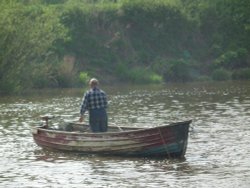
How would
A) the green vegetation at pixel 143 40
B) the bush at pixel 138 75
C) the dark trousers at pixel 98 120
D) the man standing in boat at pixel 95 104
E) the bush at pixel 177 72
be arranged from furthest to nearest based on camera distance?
the bush at pixel 177 72 < the bush at pixel 138 75 < the green vegetation at pixel 143 40 < the dark trousers at pixel 98 120 < the man standing in boat at pixel 95 104

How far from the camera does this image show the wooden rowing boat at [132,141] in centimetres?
2222

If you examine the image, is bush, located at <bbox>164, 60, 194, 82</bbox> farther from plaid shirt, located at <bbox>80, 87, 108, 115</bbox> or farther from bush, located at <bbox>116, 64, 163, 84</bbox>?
plaid shirt, located at <bbox>80, 87, 108, 115</bbox>

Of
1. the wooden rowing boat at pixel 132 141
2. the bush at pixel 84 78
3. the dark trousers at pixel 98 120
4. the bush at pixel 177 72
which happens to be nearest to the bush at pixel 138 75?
the bush at pixel 177 72

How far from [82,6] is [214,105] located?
33.9 metres

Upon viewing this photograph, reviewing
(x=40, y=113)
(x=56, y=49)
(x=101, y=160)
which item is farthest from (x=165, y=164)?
(x=56, y=49)

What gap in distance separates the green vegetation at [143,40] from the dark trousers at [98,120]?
31.4 metres

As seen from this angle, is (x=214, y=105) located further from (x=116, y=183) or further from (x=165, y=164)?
(x=116, y=183)

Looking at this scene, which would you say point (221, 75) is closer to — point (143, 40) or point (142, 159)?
point (143, 40)

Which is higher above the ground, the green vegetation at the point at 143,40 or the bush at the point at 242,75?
the green vegetation at the point at 143,40

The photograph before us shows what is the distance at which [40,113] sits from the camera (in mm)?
37719

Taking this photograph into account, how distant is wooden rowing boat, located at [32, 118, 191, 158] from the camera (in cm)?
2222

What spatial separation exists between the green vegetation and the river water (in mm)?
16260

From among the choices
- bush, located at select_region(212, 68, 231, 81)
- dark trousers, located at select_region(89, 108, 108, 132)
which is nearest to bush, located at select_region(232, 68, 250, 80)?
bush, located at select_region(212, 68, 231, 81)

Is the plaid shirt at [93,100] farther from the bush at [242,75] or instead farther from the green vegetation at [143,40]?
the bush at [242,75]
